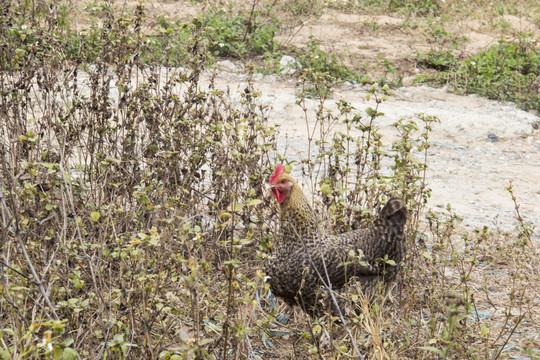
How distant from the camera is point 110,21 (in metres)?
4.62

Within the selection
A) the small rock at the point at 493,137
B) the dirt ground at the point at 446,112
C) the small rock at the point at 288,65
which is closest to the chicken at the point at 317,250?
the dirt ground at the point at 446,112

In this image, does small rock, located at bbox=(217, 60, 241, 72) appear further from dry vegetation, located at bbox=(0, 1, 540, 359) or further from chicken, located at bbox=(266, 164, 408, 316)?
chicken, located at bbox=(266, 164, 408, 316)

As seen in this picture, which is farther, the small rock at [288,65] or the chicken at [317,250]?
the small rock at [288,65]

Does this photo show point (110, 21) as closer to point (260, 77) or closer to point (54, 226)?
point (54, 226)

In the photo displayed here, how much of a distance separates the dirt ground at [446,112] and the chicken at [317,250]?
1.49 ft

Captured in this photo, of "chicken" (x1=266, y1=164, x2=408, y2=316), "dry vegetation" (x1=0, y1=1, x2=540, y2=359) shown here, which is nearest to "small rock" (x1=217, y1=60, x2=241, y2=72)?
"dry vegetation" (x1=0, y1=1, x2=540, y2=359)

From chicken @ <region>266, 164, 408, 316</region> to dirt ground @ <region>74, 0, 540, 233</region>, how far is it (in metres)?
0.45

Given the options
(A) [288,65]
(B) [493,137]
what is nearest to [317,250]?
(B) [493,137]

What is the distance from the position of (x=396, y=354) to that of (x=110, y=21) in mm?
3035

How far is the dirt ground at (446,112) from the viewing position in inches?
257

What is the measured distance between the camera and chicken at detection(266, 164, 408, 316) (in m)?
4.00

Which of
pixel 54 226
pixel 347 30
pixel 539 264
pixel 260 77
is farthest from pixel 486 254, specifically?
pixel 347 30

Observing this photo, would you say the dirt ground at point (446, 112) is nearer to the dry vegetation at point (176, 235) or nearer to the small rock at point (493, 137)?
the small rock at point (493, 137)

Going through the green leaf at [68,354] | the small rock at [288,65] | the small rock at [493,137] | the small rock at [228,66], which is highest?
the green leaf at [68,354]
